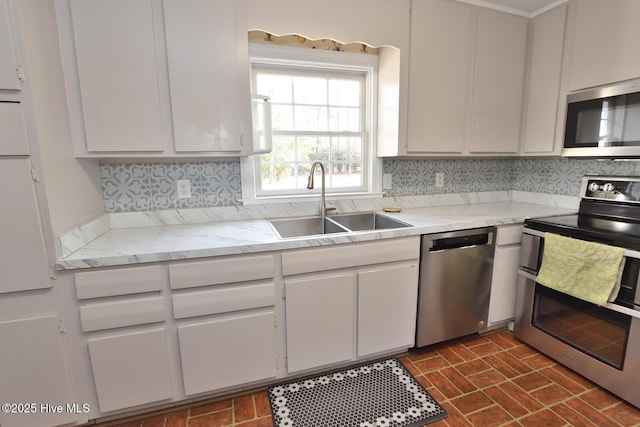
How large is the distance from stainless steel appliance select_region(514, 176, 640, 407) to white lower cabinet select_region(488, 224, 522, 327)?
6cm

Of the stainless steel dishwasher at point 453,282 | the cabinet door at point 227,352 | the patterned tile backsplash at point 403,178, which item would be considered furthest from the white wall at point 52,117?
the stainless steel dishwasher at point 453,282

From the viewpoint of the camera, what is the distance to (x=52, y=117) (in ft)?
4.62

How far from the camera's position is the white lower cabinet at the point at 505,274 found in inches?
85.5

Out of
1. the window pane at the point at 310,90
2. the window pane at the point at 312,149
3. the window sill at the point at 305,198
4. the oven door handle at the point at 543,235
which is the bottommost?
the oven door handle at the point at 543,235

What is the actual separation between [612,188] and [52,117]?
3338 mm

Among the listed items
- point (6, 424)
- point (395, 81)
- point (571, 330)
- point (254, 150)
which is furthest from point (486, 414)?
point (6, 424)

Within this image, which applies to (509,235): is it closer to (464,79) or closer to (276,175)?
(464,79)

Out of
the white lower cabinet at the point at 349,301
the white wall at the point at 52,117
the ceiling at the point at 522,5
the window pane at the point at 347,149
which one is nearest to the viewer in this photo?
the white wall at the point at 52,117

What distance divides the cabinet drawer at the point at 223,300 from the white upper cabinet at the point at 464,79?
144cm

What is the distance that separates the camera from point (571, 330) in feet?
6.19

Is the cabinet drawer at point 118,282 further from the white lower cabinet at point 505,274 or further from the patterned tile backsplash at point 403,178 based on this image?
the white lower cabinet at point 505,274

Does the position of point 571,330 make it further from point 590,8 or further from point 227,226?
point 227,226

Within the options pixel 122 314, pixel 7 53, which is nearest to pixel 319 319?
pixel 122 314

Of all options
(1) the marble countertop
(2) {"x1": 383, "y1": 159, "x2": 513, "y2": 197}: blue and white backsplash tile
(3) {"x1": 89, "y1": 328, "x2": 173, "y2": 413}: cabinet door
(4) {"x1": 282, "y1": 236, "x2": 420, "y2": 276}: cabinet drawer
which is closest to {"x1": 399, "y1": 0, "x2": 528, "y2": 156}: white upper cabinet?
(2) {"x1": 383, "y1": 159, "x2": 513, "y2": 197}: blue and white backsplash tile
